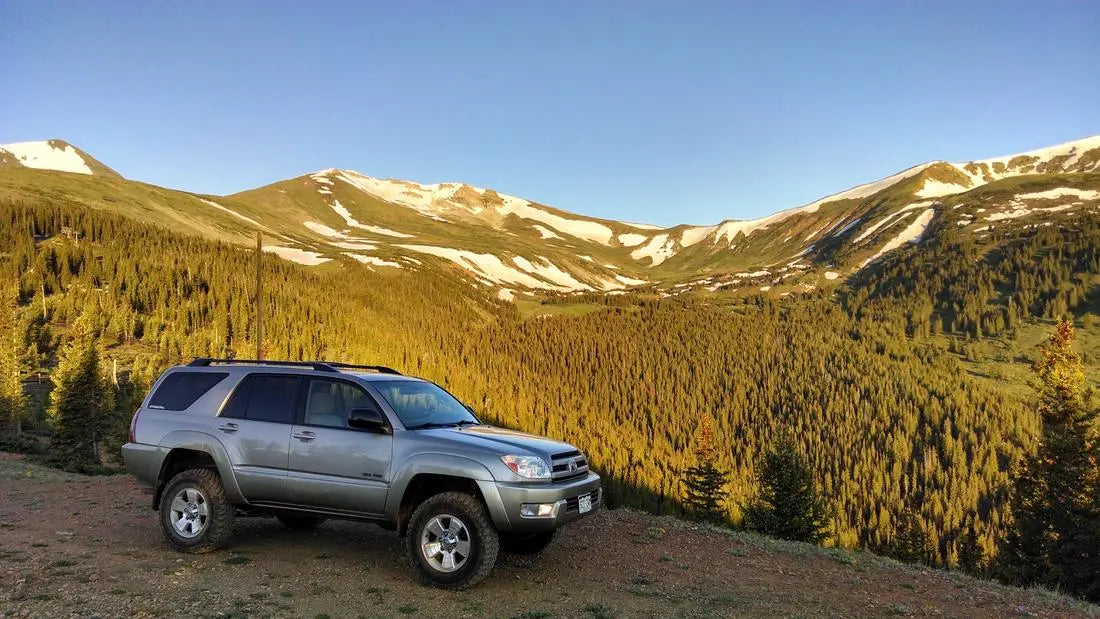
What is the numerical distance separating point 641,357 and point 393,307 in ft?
200

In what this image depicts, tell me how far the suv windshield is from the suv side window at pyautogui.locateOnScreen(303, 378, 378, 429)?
0.27 metres

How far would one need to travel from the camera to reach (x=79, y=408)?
146ft

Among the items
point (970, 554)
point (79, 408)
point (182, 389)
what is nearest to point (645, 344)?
point (970, 554)

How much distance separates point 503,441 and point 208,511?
14.6 ft

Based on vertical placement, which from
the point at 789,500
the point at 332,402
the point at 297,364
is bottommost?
the point at 789,500

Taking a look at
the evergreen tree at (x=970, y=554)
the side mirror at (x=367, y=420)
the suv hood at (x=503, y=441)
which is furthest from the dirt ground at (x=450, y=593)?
the evergreen tree at (x=970, y=554)

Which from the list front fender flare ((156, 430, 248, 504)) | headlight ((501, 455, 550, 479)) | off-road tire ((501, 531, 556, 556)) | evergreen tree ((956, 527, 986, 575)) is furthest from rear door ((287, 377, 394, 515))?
evergreen tree ((956, 527, 986, 575))

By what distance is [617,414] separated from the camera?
119688 millimetres

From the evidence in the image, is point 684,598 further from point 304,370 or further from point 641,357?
point 641,357

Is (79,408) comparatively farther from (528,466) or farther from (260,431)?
(528,466)

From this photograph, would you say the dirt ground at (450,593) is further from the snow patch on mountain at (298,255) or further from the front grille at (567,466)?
the snow patch on mountain at (298,255)

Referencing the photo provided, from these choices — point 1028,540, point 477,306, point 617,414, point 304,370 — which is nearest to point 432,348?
point 617,414

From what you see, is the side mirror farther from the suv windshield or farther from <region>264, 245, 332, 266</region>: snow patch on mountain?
<region>264, 245, 332, 266</region>: snow patch on mountain

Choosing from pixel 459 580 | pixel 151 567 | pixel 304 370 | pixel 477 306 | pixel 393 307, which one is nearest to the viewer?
pixel 459 580
